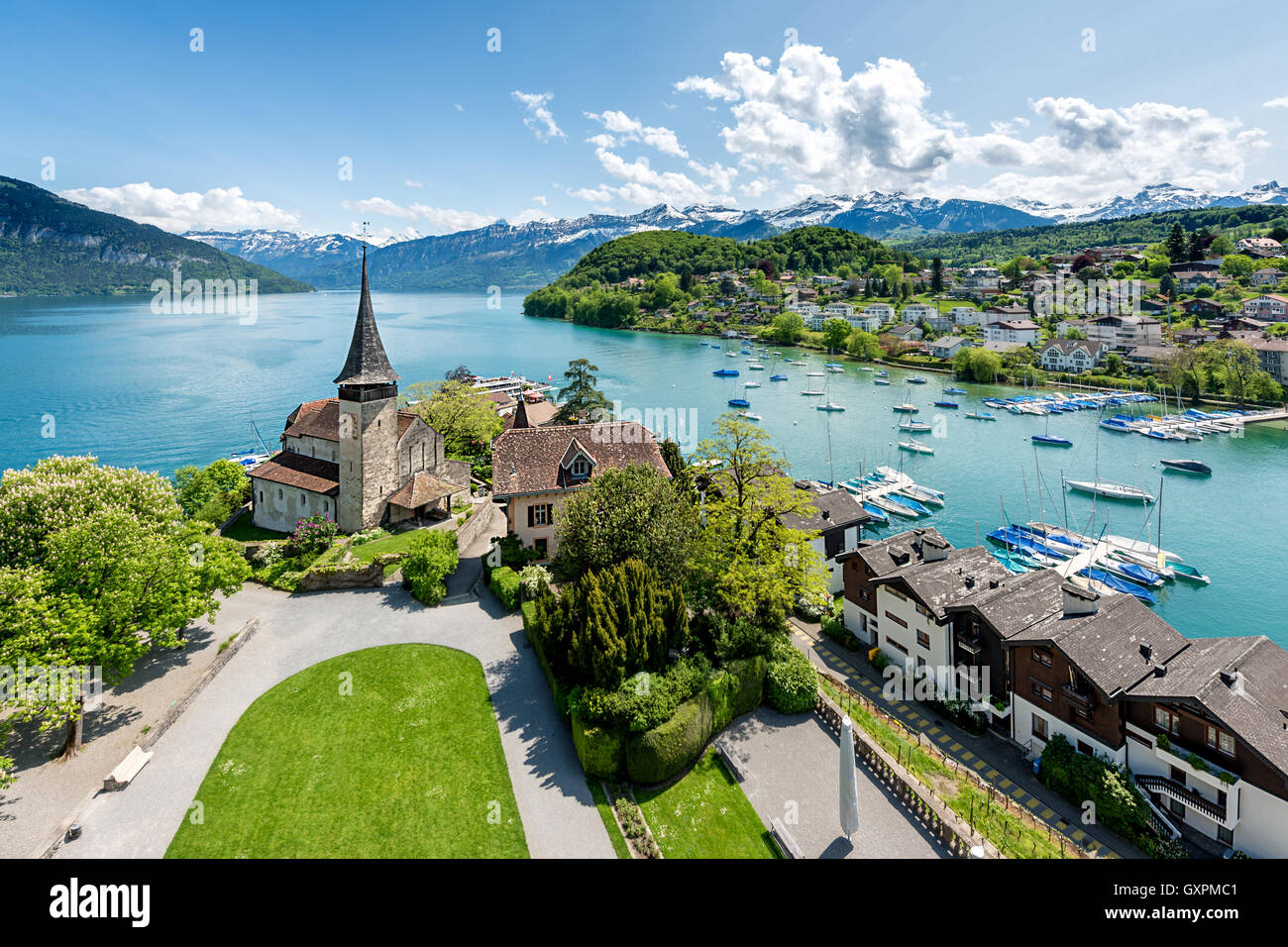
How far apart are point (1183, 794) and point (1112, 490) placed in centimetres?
5640

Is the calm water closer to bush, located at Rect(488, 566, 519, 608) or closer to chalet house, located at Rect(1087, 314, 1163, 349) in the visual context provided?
chalet house, located at Rect(1087, 314, 1163, 349)

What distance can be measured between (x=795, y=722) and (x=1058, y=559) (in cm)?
3941

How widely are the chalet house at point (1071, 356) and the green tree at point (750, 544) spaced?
121706mm

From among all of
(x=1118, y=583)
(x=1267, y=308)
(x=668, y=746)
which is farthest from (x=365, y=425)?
(x=1267, y=308)

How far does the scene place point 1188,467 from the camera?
243 ft

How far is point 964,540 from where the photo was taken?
55.7 meters

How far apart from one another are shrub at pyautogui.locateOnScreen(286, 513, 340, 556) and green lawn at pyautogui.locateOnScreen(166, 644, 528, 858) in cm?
1224

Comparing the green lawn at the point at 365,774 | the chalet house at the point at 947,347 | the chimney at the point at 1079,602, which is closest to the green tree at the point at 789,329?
the chalet house at the point at 947,347

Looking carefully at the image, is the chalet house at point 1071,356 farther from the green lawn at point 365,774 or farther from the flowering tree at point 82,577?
the flowering tree at point 82,577

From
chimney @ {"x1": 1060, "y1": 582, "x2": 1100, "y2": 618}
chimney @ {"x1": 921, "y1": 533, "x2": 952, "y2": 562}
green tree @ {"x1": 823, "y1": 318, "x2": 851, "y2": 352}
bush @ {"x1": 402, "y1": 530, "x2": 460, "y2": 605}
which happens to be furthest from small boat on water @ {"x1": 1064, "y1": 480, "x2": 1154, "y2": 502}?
green tree @ {"x1": 823, "y1": 318, "x2": 851, "y2": 352}

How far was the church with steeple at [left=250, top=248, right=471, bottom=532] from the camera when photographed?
40.7m

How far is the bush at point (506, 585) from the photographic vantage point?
1265 inches

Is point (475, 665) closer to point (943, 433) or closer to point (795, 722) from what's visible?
point (795, 722)

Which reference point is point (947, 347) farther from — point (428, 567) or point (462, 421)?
point (428, 567)
